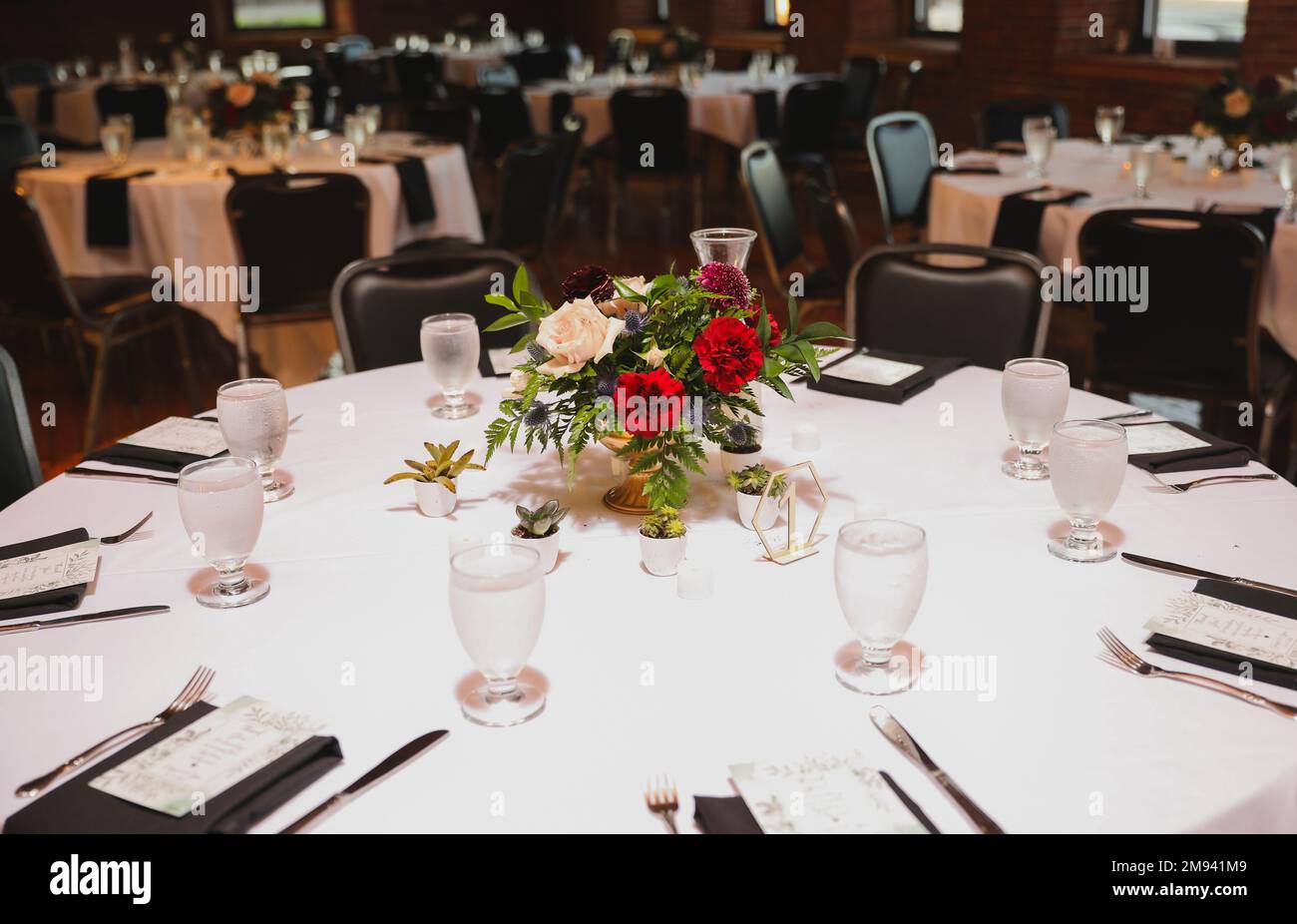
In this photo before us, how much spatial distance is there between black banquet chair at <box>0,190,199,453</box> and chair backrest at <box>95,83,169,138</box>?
3809mm

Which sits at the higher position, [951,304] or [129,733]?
[951,304]

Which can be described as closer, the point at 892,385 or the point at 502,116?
the point at 892,385

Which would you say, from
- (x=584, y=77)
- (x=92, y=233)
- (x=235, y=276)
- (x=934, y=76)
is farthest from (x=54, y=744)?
(x=934, y=76)

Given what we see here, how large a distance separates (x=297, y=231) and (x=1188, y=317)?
267 centimetres

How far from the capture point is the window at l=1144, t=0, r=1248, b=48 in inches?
267

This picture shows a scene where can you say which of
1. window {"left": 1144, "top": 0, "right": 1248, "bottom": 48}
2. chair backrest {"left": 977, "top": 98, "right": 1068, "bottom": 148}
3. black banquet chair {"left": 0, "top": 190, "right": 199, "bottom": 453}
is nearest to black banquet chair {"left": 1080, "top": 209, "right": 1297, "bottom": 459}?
chair backrest {"left": 977, "top": 98, "right": 1068, "bottom": 148}

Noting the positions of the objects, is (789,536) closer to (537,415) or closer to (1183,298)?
(537,415)

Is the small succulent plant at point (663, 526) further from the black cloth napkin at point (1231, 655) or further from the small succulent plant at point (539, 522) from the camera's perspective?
the black cloth napkin at point (1231, 655)

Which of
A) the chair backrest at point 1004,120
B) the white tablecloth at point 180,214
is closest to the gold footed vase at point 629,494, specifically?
the white tablecloth at point 180,214

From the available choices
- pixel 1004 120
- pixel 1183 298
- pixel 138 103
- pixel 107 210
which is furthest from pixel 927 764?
pixel 138 103

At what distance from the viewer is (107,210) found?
171 inches

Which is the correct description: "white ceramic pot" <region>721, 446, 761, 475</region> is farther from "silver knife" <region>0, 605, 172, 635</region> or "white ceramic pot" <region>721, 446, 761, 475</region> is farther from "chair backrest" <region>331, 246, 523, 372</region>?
"chair backrest" <region>331, 246, 523, 372</region>

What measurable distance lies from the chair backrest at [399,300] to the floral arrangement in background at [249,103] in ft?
7.79
